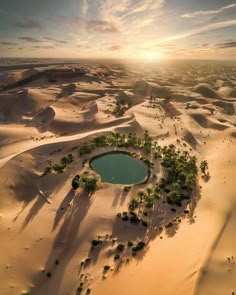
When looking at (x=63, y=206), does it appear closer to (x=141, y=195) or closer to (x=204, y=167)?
(x=141, y=195)

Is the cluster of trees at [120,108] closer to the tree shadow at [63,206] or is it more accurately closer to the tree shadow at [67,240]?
the tree shadow at [63,206]

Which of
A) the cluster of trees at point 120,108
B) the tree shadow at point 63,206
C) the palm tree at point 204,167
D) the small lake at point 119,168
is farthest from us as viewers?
the cluster of trees at point 120,108

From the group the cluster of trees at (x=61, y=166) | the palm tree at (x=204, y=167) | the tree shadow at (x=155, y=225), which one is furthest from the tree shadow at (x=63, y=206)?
the palm tree at (x=204, y=167)

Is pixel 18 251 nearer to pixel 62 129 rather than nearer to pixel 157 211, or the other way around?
pixel 157 211

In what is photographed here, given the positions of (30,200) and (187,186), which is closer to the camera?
(30,200)

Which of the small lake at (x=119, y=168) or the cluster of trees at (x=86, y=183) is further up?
the cluster of trees at (x=86, y=183)

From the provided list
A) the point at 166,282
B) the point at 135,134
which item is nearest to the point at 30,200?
the point at 166,282

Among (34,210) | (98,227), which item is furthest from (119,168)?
(34,210)

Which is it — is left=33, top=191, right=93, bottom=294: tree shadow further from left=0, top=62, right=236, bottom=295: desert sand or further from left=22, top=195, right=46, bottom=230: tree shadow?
left=22, top=195, right=46, bottom=230: tree shadow
